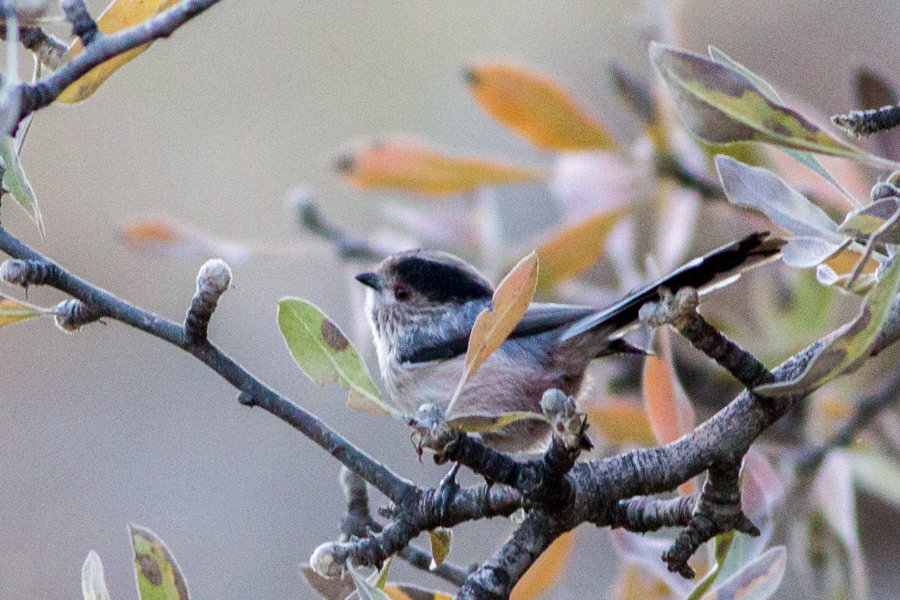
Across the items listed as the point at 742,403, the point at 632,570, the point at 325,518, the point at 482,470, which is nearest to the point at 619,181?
the point at 632,570

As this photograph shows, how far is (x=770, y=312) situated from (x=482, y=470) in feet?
5.22

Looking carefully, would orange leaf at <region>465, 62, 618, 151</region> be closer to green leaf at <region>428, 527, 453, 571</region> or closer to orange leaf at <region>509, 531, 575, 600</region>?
orange leaf at <region>509, 531, 575, 600</region>

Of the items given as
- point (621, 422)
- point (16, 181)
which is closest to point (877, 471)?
Result: point (621, 422)

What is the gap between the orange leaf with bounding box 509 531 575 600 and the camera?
1.60 meters

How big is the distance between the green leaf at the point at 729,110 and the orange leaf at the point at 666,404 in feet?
1.30

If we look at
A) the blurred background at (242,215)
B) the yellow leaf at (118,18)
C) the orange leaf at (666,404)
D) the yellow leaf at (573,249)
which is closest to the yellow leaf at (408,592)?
the orange leaf at (666,404)

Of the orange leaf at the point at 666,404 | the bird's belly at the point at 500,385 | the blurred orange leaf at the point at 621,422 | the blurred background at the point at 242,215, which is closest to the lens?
the orange leaf at the point at 666,404

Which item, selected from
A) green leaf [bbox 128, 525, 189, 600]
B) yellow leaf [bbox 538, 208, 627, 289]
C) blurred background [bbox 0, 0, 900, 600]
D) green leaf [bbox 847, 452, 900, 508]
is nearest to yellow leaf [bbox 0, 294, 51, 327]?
green leaf [bbox 128, 525, 189, 600]

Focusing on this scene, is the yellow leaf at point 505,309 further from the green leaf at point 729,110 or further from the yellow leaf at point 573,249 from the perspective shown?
the yellow leaf at point 573,249

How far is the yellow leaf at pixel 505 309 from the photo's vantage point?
112 centimetres

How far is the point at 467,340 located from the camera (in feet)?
7.00

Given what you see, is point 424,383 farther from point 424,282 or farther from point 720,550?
point 720,550

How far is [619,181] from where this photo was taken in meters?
2.21

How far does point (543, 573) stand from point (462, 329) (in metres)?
0.72
